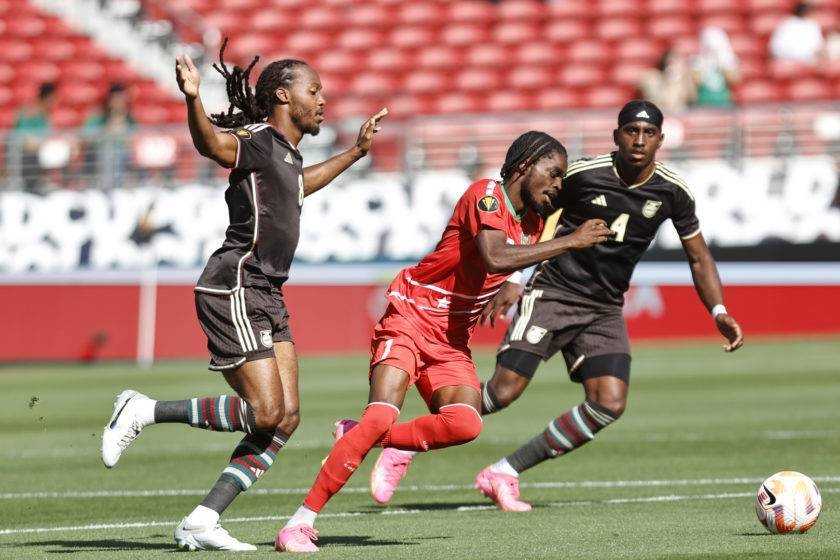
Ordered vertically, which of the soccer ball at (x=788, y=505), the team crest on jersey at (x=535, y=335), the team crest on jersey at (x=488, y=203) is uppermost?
the team crest on jersey at (x=488, y=203)

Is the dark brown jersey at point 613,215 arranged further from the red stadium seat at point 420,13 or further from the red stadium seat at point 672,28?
the red stadium seat at point 420,13

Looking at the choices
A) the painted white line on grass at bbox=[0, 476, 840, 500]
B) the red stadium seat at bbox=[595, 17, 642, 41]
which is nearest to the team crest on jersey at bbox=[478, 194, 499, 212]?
the painted white line on grass at bbox=[0, 476, 840, 500]

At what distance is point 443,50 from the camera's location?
95.7 feet

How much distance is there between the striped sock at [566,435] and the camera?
9.47 meters

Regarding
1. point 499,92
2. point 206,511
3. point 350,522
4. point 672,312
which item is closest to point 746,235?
point 672,312

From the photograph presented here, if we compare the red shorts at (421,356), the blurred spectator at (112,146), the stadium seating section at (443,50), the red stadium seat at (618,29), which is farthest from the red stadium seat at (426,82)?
the red shorts at (421,356)

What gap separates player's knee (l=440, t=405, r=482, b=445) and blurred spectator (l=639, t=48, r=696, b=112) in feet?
54.5

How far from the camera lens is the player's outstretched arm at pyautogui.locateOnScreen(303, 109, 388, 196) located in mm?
8281

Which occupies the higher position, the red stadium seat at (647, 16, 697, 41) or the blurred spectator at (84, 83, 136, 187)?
the red stadium seat at (647, 16, 697, 41)

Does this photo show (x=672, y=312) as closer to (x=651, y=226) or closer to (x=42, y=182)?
(x=42, y=182)

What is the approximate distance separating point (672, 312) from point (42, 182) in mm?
9514

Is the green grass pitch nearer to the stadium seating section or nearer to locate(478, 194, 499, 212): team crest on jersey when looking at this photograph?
locate(478, 194, 499, 212): team crest on jersey

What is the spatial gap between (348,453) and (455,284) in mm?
1152

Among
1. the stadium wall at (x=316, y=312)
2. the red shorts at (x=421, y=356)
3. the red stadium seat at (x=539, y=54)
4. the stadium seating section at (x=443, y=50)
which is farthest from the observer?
the red stadium seat at (x=539, y=54)
